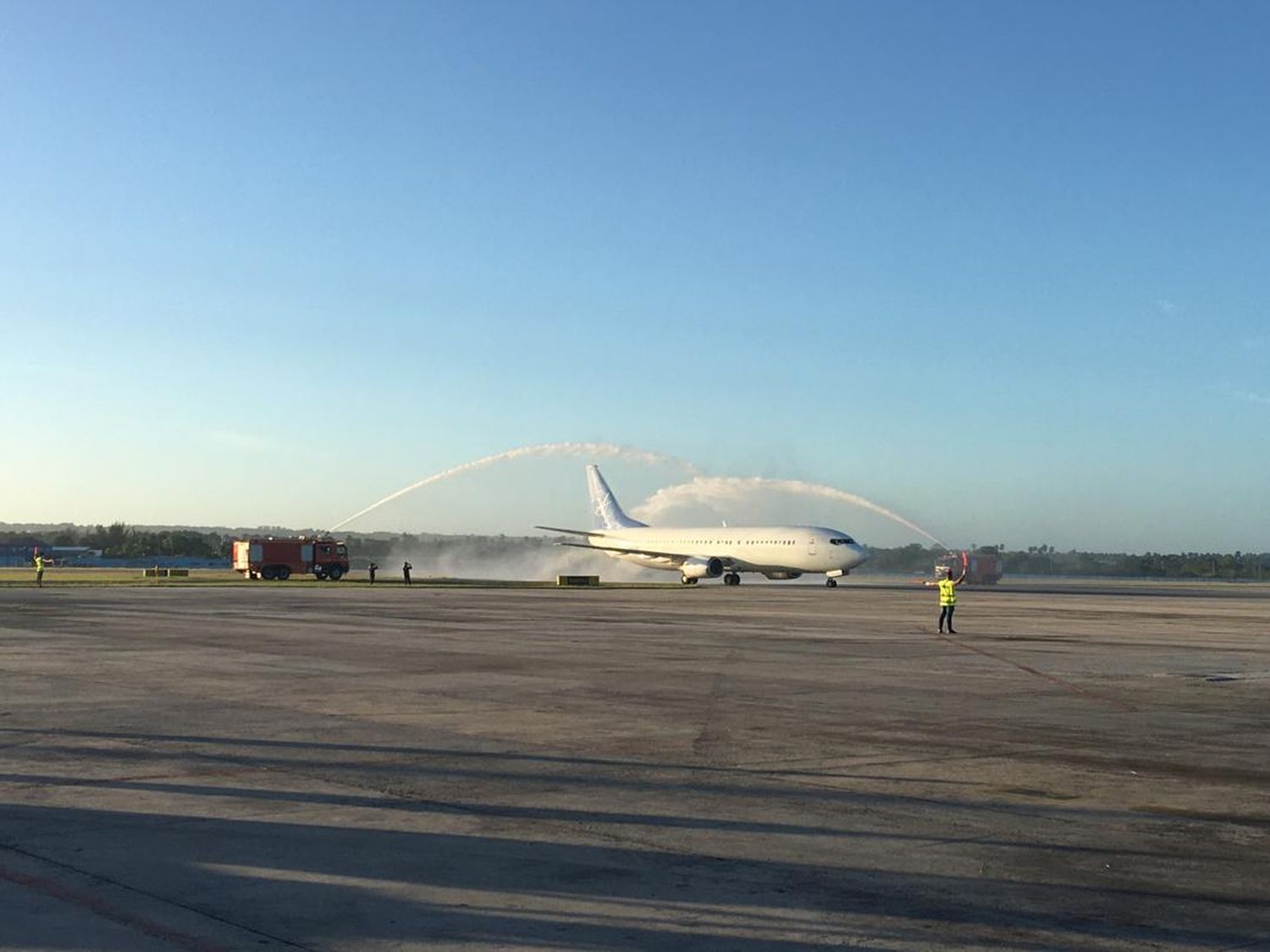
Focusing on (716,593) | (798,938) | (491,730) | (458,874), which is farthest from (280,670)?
(716,593)

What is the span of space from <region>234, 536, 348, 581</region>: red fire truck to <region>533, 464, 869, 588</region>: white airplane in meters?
15.6

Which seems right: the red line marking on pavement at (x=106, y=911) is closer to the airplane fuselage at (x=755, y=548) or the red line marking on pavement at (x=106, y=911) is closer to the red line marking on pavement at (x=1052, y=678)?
the red line marking on pavement at (x=1052, y=678)

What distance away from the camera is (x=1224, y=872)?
29.5 feet

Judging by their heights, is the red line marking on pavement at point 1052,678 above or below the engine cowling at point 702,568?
below

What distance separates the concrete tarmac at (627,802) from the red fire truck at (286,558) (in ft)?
210

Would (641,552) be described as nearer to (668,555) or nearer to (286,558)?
(668,555)

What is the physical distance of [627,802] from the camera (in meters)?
11.3

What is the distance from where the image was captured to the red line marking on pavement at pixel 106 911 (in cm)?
700

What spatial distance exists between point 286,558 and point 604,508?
2634cm

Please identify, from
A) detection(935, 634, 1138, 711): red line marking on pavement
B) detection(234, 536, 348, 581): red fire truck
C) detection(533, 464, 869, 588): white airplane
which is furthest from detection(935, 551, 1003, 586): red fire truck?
detection(935, 634, 1138, 711): red line marking on pavement

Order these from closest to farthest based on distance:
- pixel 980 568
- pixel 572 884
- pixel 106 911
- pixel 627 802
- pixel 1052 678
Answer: pixel 106 911 < pixel 572 884 < pixel 627 802 < pixel 1052 678 < pixel 980 568

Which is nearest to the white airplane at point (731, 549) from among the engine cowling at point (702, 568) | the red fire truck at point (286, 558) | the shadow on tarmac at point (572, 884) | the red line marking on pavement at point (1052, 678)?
the engine cowling at point (702, 568)

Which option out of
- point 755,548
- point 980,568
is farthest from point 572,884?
point 980,568

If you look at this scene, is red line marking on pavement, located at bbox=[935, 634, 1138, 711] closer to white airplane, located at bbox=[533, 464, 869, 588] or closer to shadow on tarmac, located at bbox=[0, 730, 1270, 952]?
shadow on tarmac, located at bbox=[0, 730, 1270, 952]
